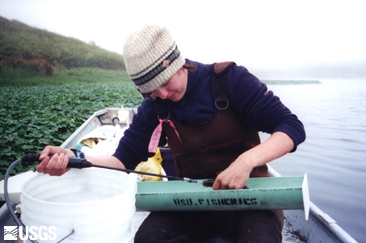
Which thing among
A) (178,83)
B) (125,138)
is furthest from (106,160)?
(178,83)

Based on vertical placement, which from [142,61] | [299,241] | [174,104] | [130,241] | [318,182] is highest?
[142,61]

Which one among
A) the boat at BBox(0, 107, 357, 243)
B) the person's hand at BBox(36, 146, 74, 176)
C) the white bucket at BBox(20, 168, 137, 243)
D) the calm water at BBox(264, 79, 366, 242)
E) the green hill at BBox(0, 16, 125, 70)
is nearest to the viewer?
the white bucket at BBox(20, 168, 137, 243)

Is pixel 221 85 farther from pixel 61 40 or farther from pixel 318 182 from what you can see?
pixel 61 40

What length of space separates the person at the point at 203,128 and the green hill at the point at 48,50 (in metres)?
30.7

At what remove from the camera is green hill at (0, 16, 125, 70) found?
30.5 meters

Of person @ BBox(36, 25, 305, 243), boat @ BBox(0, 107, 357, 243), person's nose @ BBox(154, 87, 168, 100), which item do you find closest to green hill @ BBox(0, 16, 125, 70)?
boat @ BBox(0, 107, 357, 243)

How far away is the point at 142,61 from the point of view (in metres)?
Result: 1.48

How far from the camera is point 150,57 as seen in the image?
4.84 feet

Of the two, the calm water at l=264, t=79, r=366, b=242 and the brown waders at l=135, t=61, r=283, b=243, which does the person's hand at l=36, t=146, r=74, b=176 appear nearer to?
the brown waders at l=135, t=61, r=283, b=243

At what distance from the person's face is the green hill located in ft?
101

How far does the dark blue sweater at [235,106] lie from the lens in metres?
1.52

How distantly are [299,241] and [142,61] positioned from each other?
1923 millimetres

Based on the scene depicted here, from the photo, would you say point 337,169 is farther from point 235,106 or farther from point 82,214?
point 82,214

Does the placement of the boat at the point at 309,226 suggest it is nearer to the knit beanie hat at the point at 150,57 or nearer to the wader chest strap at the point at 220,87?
the wader chest strap at the point at 220,87
